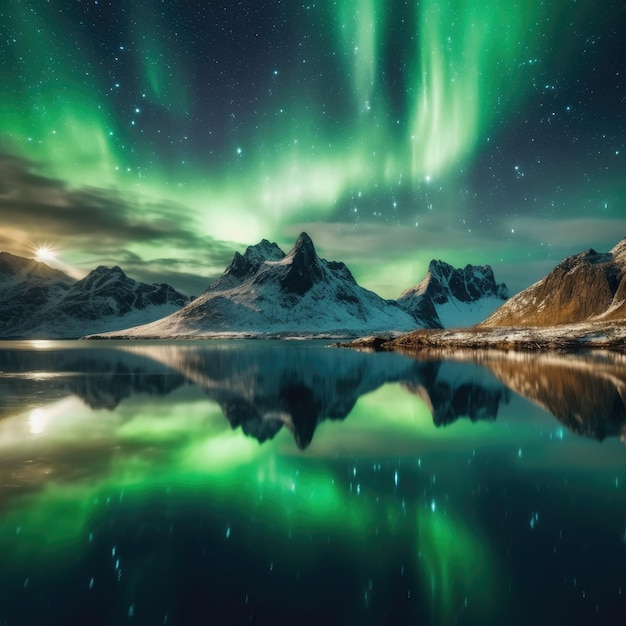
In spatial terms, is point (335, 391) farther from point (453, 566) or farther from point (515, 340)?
point (515, 340)

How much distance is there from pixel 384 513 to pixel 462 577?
3970 mm

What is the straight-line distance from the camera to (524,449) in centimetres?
2186

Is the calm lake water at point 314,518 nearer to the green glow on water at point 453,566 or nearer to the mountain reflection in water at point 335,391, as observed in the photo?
the green glow on water at point 453,566

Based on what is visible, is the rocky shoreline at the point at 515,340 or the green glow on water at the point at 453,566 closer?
the green glow on water at the point at 453,566

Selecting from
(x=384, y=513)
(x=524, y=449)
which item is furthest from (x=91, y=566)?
(x=524, y=449)

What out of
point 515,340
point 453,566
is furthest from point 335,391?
point 515,340

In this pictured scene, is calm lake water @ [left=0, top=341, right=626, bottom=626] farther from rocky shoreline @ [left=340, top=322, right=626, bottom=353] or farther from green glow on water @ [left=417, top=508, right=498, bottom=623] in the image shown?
rocky shoreline @ [left=340, top=322, right=626, bottom=353]

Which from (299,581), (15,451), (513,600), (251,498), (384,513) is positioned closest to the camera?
(513,600)

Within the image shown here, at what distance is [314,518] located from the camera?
546 inches

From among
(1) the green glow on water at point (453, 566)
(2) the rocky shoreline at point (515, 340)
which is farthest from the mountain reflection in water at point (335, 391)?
(2) the rocky shoreline at point (515, 340)

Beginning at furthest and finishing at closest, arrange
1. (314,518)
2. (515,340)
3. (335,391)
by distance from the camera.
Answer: (515,340) < (335,391) < (314,518)

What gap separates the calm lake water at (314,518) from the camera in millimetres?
9414

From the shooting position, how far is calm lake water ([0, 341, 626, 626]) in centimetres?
941

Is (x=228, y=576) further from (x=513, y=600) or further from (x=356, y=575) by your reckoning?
(x=513, y=600)
